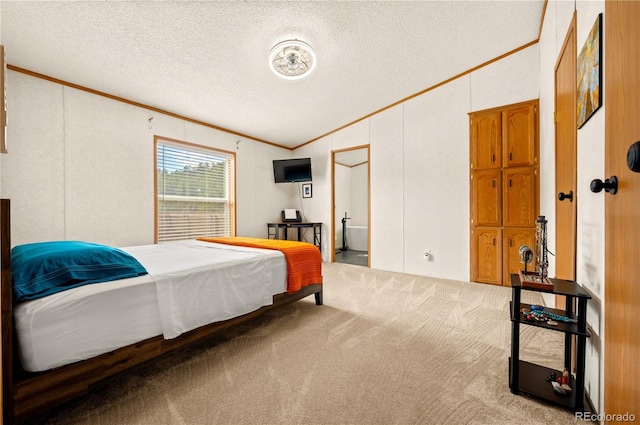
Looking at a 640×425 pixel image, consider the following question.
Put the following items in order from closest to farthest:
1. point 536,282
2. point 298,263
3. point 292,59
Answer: point 536,282
point 298,263
point 292,59

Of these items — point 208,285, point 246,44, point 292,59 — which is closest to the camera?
point 208,285

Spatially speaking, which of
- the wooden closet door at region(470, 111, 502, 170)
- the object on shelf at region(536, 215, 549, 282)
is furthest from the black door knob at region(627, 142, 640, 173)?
the wooden closet door at region(470, 111, 502, 170)

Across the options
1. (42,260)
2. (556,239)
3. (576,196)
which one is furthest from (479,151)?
(42,260)

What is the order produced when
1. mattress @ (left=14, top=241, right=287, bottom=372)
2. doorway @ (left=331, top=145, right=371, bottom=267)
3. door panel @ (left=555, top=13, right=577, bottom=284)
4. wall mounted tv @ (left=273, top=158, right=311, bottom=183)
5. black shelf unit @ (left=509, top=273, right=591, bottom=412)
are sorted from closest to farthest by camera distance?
1. mattress @ (left=14, top=241, right=287, bottom=372)
2. black shelf unit @ (left=509, top=273, right=591, bottom=412)
3. door panel @ (left=555, top=13, right=577, bottom=284)
4. wall mounted tv @ (left=273, top=158, right=311, bottom=183)
5. doorway @ (left=331, top=145, right=371, bottom=267)

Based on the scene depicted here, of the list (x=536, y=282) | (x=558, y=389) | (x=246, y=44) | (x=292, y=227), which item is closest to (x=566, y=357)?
(x=558, y=389)

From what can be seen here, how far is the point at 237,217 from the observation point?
4.95 meters

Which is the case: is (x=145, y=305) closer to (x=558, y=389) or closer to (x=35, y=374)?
(x=35, y=374)

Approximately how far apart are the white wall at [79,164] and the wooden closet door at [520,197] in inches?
183

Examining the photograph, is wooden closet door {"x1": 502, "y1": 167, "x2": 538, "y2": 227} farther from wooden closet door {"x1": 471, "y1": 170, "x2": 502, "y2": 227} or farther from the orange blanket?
the orange blanket

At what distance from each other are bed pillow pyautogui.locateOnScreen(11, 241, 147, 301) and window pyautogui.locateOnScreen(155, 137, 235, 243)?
96.8 inches

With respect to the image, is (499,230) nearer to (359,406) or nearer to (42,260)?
(359,406)

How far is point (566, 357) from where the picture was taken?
5.05 feet

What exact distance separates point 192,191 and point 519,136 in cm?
476

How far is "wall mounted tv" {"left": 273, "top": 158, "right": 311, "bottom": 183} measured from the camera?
548cm
